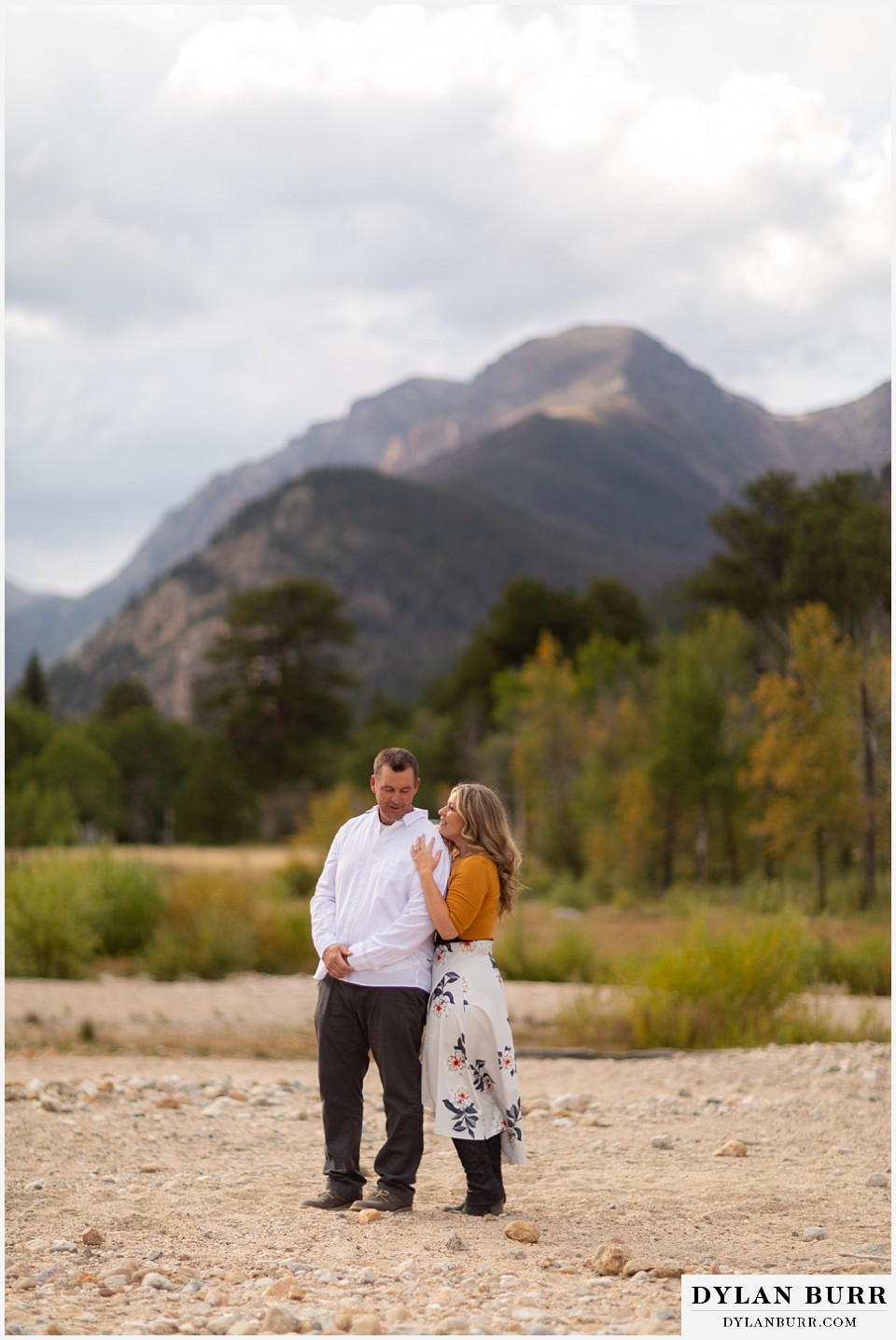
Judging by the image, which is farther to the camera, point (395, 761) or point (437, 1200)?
point (437, 1200)

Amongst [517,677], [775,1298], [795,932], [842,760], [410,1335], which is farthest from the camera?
[517,677]

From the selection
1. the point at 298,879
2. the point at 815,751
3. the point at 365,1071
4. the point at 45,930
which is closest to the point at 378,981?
the point at 365,1071

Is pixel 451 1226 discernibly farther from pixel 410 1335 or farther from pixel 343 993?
pixel 410 1335

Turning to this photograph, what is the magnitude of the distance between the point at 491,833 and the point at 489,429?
17965cm

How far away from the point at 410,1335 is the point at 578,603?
1766 inches

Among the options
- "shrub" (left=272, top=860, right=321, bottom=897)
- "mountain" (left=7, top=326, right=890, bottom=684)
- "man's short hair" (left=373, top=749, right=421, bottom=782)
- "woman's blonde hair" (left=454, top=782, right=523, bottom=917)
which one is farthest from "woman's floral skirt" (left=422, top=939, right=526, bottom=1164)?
"mountain" (left=7, top=326, right=890, bottom=684)

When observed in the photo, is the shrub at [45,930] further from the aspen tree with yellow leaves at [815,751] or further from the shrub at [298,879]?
the aspen tree with yellow leaves at [815,751]

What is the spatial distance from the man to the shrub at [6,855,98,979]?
1068cm

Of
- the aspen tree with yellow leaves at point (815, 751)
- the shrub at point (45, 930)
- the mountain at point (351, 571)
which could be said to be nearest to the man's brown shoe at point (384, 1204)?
the shrub at point (45, 930)

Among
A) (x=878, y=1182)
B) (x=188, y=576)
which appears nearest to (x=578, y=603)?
(x=878, y=1182)

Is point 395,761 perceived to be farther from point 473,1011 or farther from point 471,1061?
point 471,1061

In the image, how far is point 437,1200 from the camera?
5.39 metres

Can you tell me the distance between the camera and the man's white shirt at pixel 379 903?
476 centimetres

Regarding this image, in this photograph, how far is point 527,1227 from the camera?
4.60 meters
